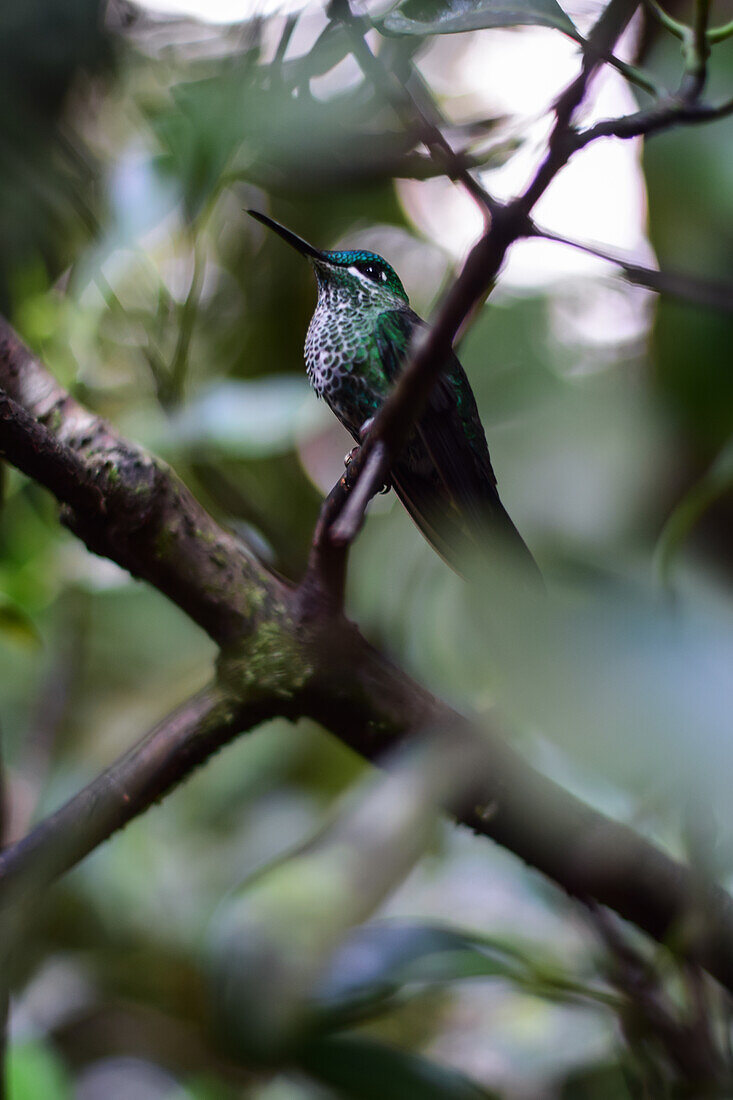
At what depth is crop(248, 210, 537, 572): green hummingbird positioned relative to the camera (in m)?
0.46

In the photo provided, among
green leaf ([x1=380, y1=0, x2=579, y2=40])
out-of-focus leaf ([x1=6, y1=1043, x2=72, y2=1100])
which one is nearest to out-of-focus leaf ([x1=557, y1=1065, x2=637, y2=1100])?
out-of-focus leaf ([x1=6, y1=1043, x2=72, y2=1100])

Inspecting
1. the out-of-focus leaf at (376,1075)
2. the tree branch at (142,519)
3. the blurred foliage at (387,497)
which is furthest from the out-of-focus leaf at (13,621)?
the out-of-focus leaf at (376,1075)

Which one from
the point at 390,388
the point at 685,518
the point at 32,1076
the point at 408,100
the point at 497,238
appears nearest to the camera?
the point at 497,238

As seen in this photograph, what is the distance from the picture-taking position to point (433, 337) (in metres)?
0.31

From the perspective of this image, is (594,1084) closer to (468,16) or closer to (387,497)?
(387,497)

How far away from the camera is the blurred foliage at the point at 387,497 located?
1.32ft

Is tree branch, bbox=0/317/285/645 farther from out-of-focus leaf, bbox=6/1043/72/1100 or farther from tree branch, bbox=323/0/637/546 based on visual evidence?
out-of-focus leaf, bbox=6/1043/72/1100

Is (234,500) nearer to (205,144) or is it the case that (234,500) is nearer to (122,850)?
(205,144)

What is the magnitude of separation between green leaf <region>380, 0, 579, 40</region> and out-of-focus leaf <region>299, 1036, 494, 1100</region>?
73cm

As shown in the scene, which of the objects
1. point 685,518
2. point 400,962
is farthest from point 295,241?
point 400,962

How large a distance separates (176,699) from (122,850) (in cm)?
25

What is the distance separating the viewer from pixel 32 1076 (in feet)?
2.84

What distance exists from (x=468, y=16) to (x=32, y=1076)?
97 centimetres

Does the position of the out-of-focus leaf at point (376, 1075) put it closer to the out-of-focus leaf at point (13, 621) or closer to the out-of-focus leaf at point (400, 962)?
the out-of-focus leaf at point (400, 962)
